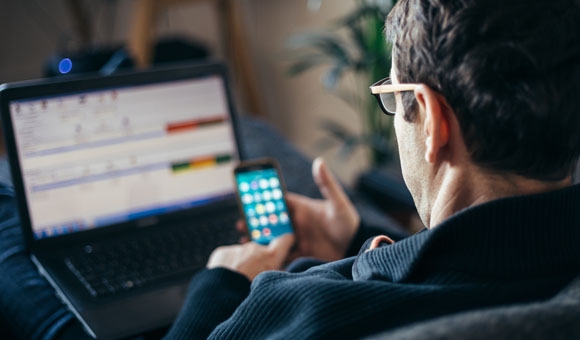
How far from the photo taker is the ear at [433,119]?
596 mm

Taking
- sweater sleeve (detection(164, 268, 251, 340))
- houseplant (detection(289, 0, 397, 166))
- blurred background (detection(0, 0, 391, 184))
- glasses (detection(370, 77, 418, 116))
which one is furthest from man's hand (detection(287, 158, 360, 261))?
blurred background (detection(0, 0, 391, 184))

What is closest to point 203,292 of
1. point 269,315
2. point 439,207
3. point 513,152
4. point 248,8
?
point 269,315

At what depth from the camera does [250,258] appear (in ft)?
3.24

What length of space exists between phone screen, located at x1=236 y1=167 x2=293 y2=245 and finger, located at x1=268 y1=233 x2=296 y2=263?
1.4 inches

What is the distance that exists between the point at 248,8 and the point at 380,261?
3.21 metres

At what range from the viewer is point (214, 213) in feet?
4.12

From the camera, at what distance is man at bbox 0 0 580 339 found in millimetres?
551

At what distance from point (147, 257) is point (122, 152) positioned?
0.76ft

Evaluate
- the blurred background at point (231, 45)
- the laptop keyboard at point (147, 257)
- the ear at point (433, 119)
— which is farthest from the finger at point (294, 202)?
the blurred background at point (231, 45)

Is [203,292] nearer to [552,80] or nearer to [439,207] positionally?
[439,207]

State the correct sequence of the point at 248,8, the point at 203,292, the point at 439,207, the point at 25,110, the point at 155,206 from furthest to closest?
the point at 248,8, the point at 155,206, the point at 25,110, the point at 203,292, the point at 439,207

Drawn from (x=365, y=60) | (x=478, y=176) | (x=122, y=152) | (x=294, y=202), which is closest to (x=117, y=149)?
(x=122, y=152)

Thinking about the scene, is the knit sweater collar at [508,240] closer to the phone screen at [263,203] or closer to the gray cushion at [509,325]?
the gray cushion at [509,325]

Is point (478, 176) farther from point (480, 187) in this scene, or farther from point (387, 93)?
point (387, 93)
